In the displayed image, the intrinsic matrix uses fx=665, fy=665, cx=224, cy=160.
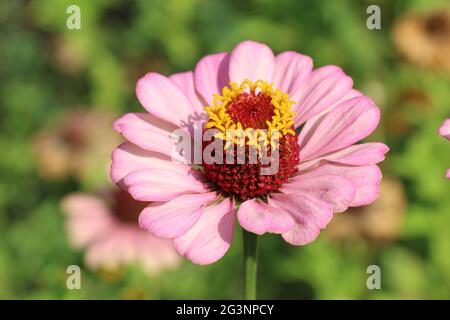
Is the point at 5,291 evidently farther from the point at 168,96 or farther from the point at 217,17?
the point at 217,17

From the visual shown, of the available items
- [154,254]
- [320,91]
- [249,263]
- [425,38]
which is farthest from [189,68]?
[249,263]

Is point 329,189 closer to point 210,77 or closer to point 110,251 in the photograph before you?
point 210,77

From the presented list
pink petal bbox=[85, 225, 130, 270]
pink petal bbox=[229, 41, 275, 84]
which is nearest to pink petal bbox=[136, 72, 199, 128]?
pink petal bbox=[229, 41, 275, 84]

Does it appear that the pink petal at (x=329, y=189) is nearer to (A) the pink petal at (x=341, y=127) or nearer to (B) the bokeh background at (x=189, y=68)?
(A) the pink petal at (x=341, y=127)

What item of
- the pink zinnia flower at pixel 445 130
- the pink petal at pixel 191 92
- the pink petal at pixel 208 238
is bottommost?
the pink petal at pixel 208 238

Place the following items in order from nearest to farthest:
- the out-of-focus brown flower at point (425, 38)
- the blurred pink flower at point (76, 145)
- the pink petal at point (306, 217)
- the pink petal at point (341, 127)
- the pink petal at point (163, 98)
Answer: the pink petal at point (306, 217) < the pink petal at point (341, 127) < the pink petal at point (163, 98) < the out-of-focus brown flower at point (425, 38) < the blurred pink flower at point (76, 145)

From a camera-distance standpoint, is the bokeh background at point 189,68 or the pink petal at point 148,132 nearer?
the pink petal at point 148,132

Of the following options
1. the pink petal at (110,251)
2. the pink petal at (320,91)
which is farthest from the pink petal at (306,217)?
the pink petal at (110,251)
